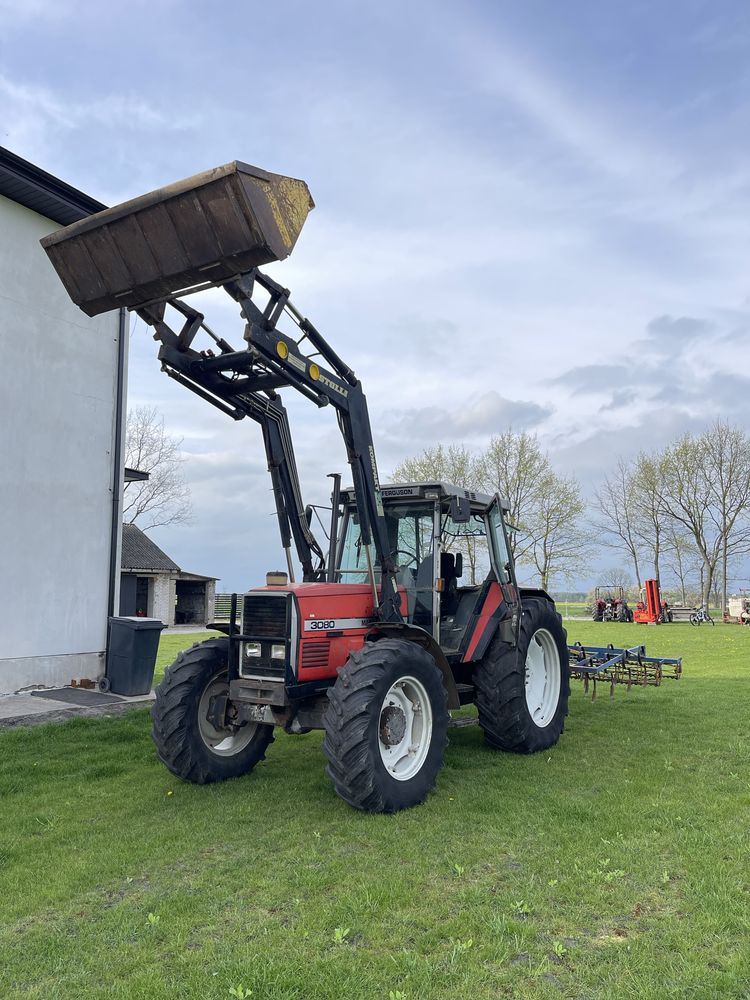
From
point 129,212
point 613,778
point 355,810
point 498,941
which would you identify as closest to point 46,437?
point 129,212

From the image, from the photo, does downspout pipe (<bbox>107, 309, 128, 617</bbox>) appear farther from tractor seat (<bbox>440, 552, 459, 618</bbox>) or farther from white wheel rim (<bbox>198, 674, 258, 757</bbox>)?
tractor seat (<bbox>440, 552, 459, 618</bbox>)

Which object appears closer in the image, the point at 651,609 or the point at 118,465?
the point at 118,465

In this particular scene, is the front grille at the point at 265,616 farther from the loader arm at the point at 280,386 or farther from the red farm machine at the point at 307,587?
the loader arm at the point at 280,386

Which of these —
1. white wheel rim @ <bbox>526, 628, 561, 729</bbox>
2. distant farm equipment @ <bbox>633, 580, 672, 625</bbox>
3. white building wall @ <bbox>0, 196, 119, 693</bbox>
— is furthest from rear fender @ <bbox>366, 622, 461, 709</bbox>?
distant farm equipment @ <bbox>633, 580, 672, 625</bbox>

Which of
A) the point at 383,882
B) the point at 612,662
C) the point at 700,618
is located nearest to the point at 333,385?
the point at 383,882

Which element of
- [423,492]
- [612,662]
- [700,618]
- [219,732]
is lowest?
[700,618]

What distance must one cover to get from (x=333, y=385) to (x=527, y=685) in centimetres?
389

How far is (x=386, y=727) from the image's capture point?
5836 mm

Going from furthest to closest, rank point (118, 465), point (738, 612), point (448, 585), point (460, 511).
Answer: point (738, 612) → point (118, 465) → point (448, 585) → point (460, 511)

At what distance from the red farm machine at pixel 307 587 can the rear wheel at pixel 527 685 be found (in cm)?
2

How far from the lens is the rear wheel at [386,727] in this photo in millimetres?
5266

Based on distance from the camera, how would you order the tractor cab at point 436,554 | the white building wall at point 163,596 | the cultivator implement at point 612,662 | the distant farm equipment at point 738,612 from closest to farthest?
the tractor cab at point 436,554
the cultivator implement at point 612,662
the distant farm equipment at point 738,612
the white building wall at point 163,596

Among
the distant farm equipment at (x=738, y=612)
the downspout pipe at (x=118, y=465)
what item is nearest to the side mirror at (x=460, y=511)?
the downspout pipe at (x=118, y=465)

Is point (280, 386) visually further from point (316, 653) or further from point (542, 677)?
point (542, 677)
